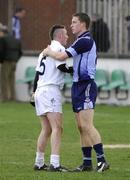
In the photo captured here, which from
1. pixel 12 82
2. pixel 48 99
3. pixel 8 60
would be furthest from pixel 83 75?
pixel 12 82

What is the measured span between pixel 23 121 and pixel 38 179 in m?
8.80

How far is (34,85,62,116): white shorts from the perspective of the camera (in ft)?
36.9

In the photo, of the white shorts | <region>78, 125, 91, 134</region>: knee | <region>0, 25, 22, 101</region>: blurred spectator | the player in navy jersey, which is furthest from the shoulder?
<region>0, 25, 22, 101</region>: blurred spectator

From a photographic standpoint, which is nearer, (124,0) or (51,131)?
(51,131)

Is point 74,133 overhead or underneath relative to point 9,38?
underneath

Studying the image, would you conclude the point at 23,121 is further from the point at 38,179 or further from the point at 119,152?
the point at 38,179

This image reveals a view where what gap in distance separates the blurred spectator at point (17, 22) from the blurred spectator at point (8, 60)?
588mm

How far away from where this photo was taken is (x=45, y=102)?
11258 millimetres

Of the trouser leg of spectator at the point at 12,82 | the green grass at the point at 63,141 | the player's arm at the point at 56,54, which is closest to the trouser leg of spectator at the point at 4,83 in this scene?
the trouser leg of spectator at the point at 12,82

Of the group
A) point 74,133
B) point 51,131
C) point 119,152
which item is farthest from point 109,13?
point 51,131

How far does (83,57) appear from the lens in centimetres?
1110

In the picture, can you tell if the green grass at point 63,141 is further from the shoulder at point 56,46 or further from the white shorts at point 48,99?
the shoulder at point 56,46

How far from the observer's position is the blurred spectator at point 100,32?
26000 millimetres

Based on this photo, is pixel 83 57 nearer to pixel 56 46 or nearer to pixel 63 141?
pixel 56 46
